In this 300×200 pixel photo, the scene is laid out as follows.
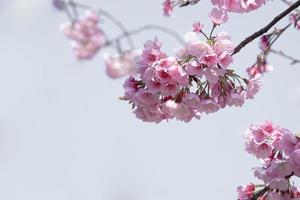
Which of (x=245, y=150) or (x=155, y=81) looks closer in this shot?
(x=155, y=81)

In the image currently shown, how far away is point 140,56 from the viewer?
3.12 meters

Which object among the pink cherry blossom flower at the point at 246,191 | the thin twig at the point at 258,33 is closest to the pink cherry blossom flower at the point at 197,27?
the thin twig at the point at 258,33

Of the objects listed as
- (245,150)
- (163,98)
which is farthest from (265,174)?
(163,98)

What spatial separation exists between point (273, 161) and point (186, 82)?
0.83 metres

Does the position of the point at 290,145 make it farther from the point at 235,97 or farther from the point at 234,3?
the point at 234,3

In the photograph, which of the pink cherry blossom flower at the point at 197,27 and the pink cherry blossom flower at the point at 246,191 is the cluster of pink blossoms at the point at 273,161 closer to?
the pink cherry blossom flower at the point at 246,191

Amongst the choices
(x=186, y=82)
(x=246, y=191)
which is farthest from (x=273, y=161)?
(x=186, y=82)

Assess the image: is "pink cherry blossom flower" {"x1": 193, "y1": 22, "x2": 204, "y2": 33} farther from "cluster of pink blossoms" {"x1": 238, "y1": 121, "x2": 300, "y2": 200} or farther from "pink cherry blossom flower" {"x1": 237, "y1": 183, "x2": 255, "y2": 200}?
"pink cherry blossom flower" {"x1": 237, "y1": 183, "x2": 255, "y2": 200}

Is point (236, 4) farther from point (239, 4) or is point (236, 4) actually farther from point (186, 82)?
point (186, 82)

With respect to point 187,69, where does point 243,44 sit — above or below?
above

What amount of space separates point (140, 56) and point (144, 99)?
0.27 metres

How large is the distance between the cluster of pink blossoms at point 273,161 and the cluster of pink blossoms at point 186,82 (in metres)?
0.38

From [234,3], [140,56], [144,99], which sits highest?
[234,3]

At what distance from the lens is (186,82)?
3043 mm
